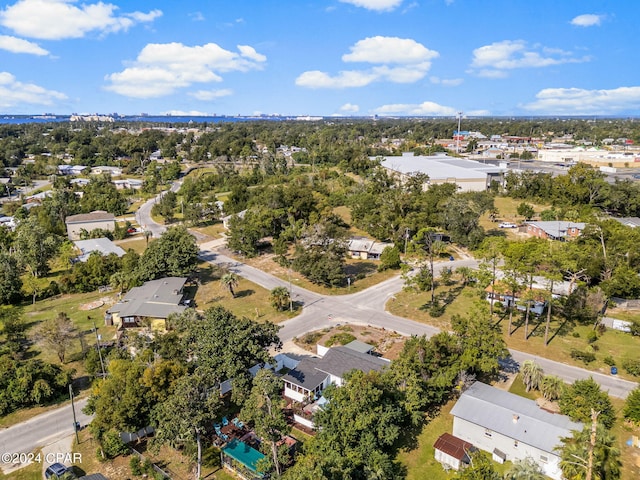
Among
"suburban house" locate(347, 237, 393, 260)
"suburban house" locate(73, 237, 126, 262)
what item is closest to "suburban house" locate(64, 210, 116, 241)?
"suburban house" locate(73, 237, 126, 262)

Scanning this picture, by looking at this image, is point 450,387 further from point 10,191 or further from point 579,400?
point 10,191

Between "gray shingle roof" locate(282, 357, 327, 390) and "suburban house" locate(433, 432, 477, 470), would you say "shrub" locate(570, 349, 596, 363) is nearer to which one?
"suburban house" locate(433, 432, 477, 470)

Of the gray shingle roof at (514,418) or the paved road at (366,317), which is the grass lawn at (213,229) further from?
the gray shingle roof at (514,418)

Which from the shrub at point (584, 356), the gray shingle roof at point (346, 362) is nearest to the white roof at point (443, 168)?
the shrub at point (584, 356)

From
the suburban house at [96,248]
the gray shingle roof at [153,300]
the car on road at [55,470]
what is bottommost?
the car on road at [55,470]

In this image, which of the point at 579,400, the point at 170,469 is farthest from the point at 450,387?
the point at 170,469

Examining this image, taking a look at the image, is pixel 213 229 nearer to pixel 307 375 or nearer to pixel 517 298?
pixel 307 375
